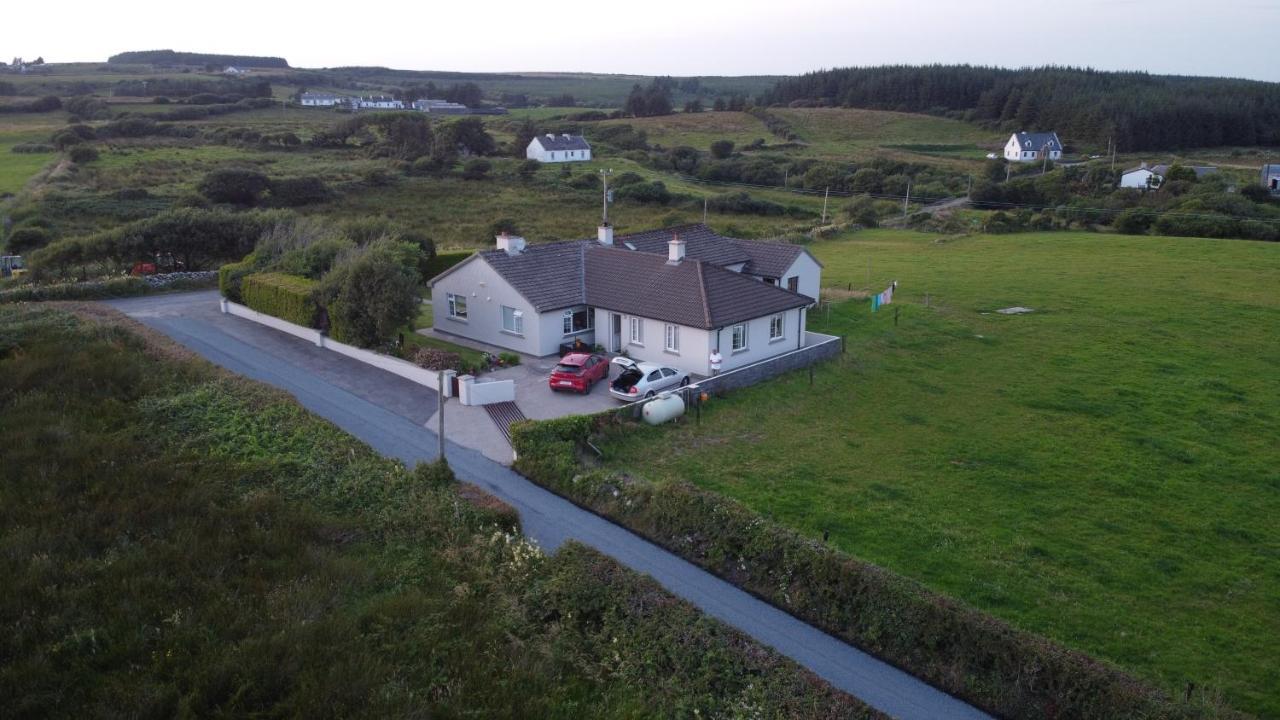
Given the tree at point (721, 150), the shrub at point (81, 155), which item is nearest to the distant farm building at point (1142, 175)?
the tree at point (721, 150)

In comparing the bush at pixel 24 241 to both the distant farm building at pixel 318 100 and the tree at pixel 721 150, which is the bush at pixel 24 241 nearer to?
the tree at pixel 721 150

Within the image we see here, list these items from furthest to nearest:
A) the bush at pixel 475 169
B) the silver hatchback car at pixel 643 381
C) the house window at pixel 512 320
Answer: the bush at pixel 475 169 < the house window at pixel 512 320 < the silver hatchback car at pixel 643 381

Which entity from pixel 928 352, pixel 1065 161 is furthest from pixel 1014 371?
pixel 1065 161

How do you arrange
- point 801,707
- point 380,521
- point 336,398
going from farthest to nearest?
point 336,398, point 380,521, point 801,707

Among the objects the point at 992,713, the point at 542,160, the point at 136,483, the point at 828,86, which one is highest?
the point at 828,86

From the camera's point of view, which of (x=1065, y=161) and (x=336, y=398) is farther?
(x=1065, y=161)

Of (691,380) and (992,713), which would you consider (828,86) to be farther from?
(992,713)

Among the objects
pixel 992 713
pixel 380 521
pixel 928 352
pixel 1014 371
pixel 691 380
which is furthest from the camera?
pixel 928 352
